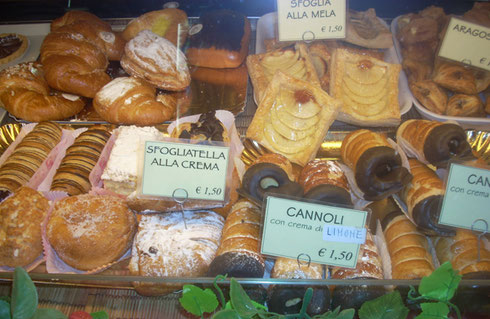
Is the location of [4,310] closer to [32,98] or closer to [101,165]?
[101,165]

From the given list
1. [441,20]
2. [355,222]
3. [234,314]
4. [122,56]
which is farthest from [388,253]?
[122,56]

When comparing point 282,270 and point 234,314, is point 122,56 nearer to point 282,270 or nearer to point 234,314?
point 282,270

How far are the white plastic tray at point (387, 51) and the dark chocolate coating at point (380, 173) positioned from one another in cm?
86

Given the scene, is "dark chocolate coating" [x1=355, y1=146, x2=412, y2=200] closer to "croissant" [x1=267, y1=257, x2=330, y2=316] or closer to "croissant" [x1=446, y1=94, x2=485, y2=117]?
"croissant" [x1=267, y1=257, x2=330, y2=316]

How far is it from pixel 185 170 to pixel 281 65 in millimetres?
1563

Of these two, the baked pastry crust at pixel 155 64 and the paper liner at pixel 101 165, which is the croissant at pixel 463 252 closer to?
the paper liner at pixel 101 165

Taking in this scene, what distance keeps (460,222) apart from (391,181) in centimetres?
38

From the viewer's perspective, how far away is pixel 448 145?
2.15 m

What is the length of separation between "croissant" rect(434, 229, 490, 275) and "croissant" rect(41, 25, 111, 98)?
7.96ft

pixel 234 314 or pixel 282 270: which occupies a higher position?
pixel 234 314

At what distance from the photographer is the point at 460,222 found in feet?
5.78

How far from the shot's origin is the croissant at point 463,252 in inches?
71.5

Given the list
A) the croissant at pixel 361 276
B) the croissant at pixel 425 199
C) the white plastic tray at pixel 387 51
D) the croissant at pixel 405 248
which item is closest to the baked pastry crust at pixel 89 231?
the croissant at pixel 361 276

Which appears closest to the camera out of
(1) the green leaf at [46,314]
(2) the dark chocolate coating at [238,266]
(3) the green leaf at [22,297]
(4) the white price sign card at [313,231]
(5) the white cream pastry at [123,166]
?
(3) the green leaf at [22,297]
